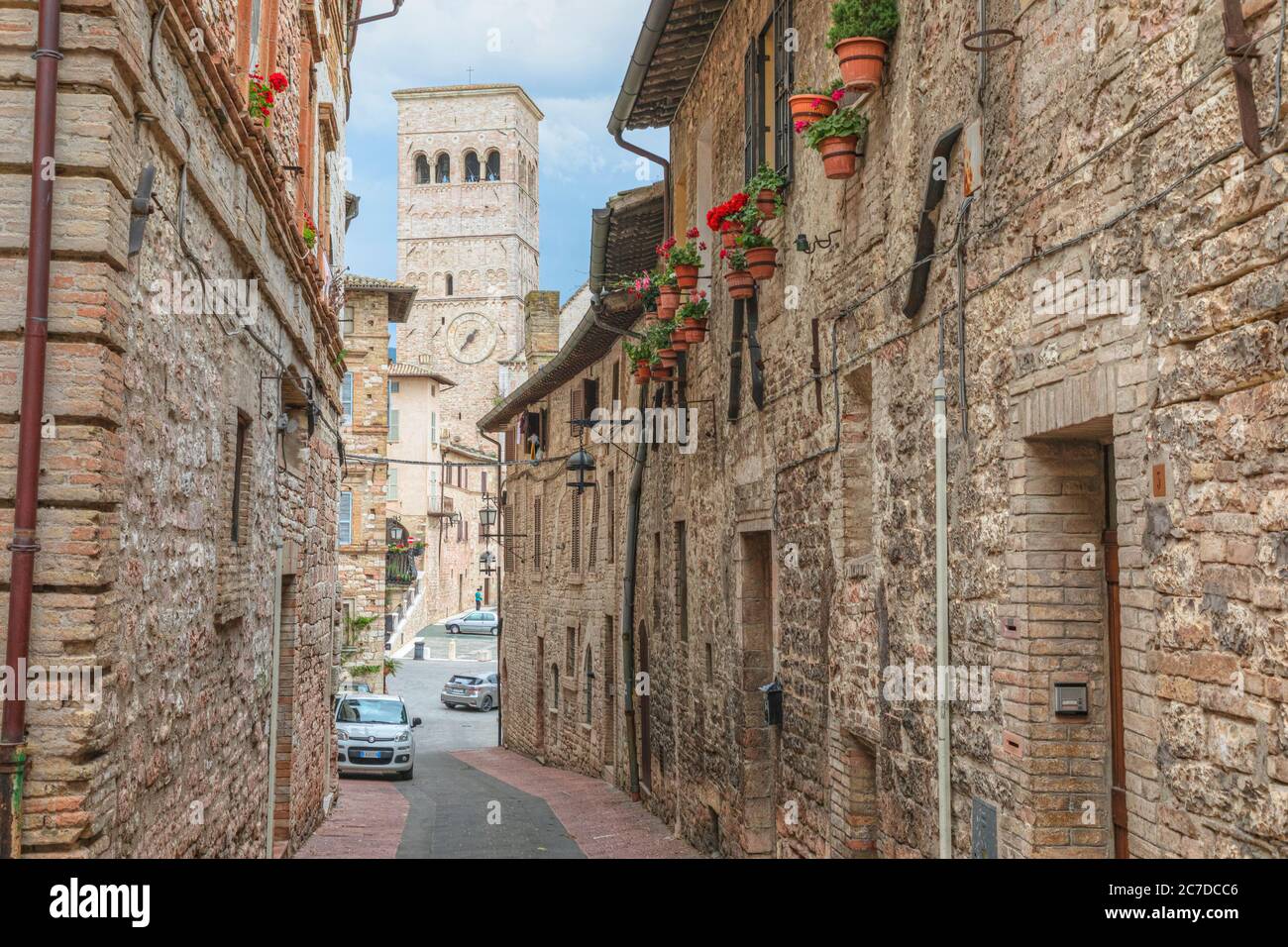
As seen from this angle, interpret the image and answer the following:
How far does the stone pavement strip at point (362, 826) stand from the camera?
511 inches

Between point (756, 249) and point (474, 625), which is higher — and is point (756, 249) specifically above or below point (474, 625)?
above

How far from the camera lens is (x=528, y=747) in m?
27.5

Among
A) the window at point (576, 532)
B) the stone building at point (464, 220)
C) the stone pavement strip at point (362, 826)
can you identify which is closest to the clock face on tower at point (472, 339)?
the stone building at point (464, 220)

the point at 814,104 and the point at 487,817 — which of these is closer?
the point at 814,104

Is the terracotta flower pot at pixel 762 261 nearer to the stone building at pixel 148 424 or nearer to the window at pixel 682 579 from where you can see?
the stone building at pixel 148 424

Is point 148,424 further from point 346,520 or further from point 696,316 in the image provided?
point 346,520

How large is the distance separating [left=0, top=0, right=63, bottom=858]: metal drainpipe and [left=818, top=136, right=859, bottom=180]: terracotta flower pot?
15.0 ft

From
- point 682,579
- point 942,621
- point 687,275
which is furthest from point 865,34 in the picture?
point 682,579

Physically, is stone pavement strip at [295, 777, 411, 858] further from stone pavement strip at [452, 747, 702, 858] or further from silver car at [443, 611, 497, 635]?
silver car at [443, 611, 497, 635]

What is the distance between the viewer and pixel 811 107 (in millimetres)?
8406

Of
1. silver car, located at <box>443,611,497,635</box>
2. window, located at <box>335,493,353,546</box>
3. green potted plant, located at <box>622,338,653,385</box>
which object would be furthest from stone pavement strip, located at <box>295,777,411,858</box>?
silver car, located at <box>443,611,497,635</box>

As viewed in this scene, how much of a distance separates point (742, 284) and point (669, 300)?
2.45 metres

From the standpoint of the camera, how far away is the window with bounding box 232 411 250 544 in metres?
8.65

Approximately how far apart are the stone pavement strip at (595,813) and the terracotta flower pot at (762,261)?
5.66 m
